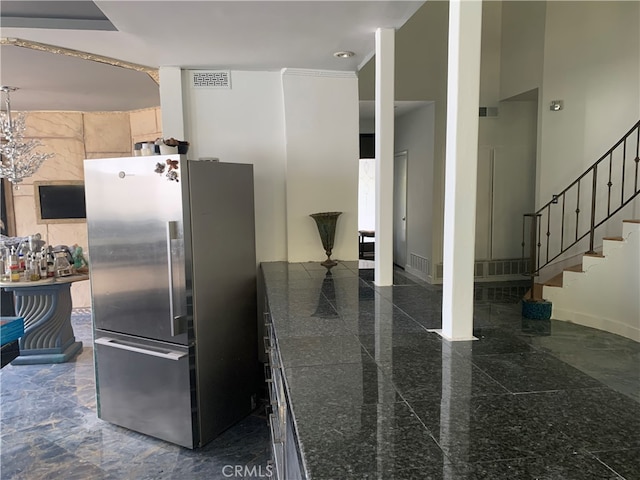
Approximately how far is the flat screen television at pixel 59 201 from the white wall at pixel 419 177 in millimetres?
4692

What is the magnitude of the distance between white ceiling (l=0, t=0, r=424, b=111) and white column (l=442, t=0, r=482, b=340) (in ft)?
2.17

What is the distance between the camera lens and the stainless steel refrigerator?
9.46 feet

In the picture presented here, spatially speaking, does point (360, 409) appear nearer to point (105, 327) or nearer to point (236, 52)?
point (105, 327)

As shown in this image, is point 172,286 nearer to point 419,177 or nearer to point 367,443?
point 367,443

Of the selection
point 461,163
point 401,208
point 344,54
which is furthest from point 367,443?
point 401,208

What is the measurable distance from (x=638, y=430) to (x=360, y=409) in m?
0.72

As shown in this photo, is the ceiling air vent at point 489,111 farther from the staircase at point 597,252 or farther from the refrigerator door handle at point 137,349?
the refrigerator door handle at point 137,349

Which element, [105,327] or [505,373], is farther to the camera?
[105,327]

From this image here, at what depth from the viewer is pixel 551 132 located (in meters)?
6.12

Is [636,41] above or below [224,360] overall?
above

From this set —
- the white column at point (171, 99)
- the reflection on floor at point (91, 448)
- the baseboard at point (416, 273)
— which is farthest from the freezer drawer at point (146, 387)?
the baseboard at point (416, 273)

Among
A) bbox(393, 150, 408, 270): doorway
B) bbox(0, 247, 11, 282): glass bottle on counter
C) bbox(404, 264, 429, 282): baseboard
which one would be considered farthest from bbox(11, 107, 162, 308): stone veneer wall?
bbox(404, 264, 429, 282): baseboard

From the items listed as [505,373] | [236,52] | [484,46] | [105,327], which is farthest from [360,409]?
[484,46]

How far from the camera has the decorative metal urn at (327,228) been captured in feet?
12.1
